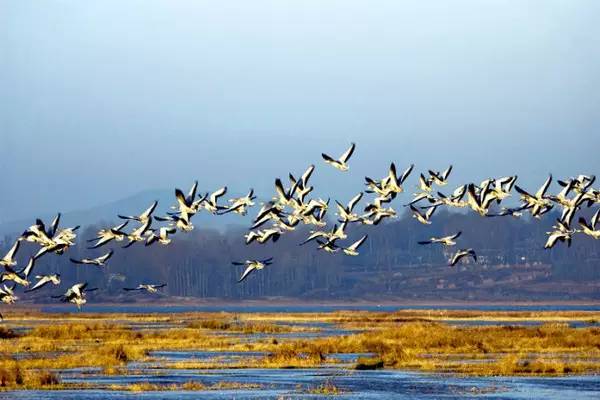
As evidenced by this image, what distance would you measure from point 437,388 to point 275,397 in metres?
5.65

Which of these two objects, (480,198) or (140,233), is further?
(480,198)

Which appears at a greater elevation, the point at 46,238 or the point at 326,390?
the point at 46,238

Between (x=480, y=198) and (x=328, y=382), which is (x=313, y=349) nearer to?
(x=480, y=198)

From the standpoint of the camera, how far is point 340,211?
48.5 meters

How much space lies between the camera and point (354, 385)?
41.5m

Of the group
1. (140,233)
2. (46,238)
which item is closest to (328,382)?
(140,233)

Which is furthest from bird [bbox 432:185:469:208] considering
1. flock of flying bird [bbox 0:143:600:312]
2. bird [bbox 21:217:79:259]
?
bird [bbox 21:217:79:259]

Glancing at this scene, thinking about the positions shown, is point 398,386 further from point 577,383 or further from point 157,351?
point 157,351

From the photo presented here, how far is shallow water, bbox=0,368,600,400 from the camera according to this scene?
3834cm

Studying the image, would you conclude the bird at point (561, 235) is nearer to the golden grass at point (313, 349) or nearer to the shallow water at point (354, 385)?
the golden grass at point (313, 349)

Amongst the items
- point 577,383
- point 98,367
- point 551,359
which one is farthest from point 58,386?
point 551,359

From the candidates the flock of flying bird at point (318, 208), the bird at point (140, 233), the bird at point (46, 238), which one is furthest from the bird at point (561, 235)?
the bird at point (46, 238)

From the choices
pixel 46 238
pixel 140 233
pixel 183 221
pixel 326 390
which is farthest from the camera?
pixel 140 233

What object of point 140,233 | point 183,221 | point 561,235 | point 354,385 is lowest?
point 354,385
